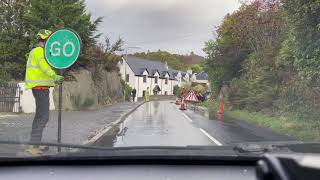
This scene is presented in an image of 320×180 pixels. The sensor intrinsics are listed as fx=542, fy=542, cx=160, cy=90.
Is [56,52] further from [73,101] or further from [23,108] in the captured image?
[73,101]

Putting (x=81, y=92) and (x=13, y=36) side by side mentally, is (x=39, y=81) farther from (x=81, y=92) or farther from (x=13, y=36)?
(x=81, y=92)

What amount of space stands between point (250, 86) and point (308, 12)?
14900 millimetres

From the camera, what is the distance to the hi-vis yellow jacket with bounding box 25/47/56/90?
8891mm

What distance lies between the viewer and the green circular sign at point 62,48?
28.9 ft

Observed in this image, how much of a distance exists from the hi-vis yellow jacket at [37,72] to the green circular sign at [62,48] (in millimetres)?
157

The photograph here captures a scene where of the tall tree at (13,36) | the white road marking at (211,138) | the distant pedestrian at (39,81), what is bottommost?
the white road marking at (211,138)

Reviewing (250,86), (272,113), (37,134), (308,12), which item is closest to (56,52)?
(37,134)

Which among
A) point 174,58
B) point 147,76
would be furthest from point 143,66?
point 174,58

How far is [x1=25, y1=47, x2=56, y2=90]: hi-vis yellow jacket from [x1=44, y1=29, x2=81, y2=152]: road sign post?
16cm

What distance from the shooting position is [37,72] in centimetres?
901

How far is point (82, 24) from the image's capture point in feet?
89.3

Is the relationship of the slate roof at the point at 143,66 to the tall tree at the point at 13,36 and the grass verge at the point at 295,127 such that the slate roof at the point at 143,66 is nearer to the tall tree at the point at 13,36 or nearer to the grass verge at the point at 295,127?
the tall tree at the point at 13,36

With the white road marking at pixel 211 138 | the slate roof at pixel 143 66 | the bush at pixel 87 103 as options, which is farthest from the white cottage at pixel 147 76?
the white road marking at pixel 211 138

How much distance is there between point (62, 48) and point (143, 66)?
97.5 meters
